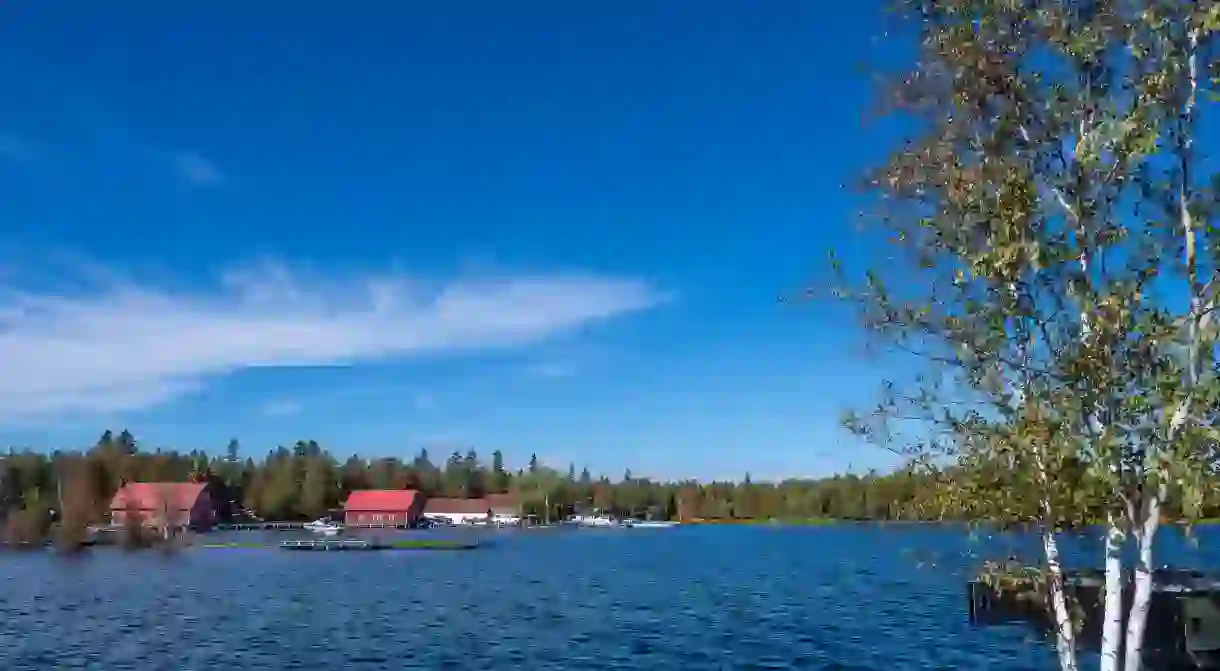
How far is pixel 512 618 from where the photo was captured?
51938 millimetres

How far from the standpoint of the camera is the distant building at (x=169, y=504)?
6230 inches

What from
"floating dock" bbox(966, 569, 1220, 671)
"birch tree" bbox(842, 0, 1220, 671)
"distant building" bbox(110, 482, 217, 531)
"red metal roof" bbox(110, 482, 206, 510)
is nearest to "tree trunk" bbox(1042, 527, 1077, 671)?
"birch tree" bbox(842, 0, 1220, 671)

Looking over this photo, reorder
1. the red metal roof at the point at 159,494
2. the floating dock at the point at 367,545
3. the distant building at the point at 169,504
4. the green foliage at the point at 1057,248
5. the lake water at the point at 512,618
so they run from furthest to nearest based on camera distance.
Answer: the red metal roof at the point at 159,494, the distant building at the point at 169,504, the floating dock at the point at 367,545, the lake water at the point at 512,618, the green foliage at the point at 1057,248

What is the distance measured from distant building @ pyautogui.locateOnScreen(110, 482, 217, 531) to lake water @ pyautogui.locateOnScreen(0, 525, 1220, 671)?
212 feet

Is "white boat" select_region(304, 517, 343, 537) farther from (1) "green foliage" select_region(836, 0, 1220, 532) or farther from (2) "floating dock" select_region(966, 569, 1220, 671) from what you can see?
(1) "green foliage" select_region(836, 0, 1220, 532)

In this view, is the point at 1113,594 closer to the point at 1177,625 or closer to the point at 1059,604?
the point at 1059,604

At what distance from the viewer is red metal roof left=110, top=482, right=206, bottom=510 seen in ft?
544

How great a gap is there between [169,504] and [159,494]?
11.6ft

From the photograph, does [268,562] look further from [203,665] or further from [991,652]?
[991,652]

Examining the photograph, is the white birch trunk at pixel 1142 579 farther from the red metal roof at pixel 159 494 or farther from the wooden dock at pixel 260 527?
the wooden dock at pixel 260 527

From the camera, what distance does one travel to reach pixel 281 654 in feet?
132

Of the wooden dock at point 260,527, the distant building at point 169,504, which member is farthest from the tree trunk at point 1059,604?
the wooden dock at point 260,527

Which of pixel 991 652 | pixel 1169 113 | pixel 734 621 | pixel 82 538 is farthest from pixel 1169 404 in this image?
pixel 82 538

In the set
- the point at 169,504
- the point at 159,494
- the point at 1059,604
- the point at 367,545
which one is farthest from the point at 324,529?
the point at 1059,604
